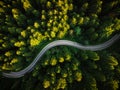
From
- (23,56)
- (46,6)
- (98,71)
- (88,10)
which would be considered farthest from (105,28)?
(23,56)

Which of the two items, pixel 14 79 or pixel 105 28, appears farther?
pixel 14 79

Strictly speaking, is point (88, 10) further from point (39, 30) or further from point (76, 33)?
point (39, 30)

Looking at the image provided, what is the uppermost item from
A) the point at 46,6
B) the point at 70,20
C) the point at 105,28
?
the point at 46,6

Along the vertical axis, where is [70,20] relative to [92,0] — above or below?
below

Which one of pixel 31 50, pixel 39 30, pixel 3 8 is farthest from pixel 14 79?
pixel 3 8

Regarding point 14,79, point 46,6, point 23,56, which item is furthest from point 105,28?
point 14,79

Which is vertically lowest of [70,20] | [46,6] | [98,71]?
[98,71]

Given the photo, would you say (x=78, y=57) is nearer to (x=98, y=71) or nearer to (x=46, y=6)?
(x=98, y=71)

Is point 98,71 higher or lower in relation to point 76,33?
lower

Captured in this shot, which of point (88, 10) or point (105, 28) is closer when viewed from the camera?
point (105, 28)
